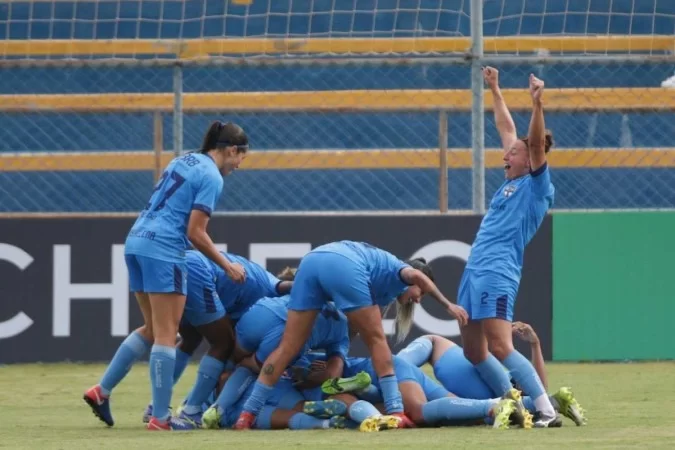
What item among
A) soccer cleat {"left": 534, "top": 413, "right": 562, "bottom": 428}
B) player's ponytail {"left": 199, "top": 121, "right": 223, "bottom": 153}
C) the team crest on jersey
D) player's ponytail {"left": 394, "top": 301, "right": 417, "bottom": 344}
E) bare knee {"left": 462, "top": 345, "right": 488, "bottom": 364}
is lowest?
soccer cleat {"left": 534, "top": 413, "right": 562, "bottom": 428}

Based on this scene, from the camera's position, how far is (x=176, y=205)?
27.0ft

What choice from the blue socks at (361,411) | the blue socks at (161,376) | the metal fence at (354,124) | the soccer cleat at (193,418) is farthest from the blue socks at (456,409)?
the metal fence at (354,124)

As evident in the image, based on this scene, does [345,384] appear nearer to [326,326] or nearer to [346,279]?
[326,326]

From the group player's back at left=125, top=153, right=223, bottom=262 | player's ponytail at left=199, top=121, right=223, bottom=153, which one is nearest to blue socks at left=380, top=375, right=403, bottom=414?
player's back at left=125, top=153, right=223, bottom=262

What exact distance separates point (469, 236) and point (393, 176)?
53.7 inches

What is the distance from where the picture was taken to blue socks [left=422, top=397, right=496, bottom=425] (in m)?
7.95

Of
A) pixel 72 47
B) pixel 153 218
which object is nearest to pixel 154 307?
pixel 153 218

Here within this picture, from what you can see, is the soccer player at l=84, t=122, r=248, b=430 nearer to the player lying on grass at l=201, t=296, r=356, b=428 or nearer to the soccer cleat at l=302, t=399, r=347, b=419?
the player lying on grass at l=201, t=296, r=356, b=428

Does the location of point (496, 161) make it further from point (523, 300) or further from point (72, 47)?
point (72, 47)

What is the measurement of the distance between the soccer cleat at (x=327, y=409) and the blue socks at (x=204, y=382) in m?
0.72

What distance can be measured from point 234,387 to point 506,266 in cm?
169

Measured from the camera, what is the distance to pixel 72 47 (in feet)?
43.0

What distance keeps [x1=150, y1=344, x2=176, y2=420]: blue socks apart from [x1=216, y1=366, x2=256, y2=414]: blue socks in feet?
1.16

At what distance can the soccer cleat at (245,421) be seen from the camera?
812 cm
